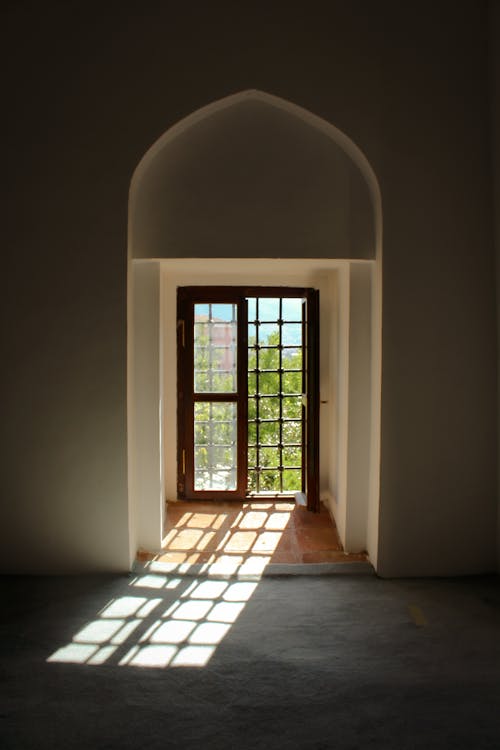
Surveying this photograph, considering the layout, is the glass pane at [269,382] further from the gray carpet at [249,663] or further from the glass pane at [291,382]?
the gray carpet at [249,663]

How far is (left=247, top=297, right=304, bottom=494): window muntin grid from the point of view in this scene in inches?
248

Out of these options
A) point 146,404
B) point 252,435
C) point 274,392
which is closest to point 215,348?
point 274,392

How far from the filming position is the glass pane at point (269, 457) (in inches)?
255

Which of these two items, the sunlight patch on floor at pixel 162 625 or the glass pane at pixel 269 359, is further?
the glass pane at pixel 269 359

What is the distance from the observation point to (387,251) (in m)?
4.14

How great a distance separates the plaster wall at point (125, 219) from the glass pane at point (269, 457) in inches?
91.9

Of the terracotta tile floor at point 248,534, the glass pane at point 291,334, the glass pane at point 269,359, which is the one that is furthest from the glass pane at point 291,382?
the terracotta tile floor at point 248,534

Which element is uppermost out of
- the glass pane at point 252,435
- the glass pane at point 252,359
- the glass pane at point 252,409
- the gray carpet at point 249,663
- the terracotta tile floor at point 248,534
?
the glass pane at point 252,359

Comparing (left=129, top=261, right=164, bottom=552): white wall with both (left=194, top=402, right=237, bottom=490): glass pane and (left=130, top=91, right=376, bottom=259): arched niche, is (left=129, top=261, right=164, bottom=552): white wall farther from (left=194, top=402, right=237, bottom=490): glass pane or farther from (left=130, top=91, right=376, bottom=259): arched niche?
(left=194, top=402, right=237, bottom=490): glass pane

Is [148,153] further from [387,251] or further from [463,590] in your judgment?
[463,590]

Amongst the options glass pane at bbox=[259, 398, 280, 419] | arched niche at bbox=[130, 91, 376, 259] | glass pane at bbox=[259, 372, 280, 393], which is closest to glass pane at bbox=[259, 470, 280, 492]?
glass pane at bbox=[259, 398, 280, 419]

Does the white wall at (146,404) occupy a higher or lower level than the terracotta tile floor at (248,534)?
higher

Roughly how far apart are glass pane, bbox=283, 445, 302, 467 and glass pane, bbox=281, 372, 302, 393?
23.5 inches

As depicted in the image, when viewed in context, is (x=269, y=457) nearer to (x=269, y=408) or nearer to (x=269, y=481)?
(x=269, y=481)
